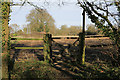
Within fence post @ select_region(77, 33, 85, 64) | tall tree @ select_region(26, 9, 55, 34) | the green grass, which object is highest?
tall tree @ select_region(26, 9, 55, 34)

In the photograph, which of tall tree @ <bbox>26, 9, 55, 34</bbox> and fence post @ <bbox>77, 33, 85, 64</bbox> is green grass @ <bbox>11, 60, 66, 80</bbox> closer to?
fence post @ <bbox>77, 33, 85, 64</bbox>

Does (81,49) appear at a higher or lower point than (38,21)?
lower

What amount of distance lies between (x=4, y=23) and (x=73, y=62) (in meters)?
3.49

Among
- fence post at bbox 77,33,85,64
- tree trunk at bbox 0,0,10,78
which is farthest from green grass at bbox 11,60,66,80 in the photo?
fence post at bbox 77,33,85,64

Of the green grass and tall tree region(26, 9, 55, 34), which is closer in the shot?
the green grass

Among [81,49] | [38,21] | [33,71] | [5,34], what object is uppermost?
[38,21]

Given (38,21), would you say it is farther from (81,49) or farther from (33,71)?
(33,71)

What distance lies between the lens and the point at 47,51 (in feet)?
19.6

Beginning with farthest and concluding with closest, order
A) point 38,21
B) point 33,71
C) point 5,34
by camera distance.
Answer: point 38,21
point 33,71
point 5,34

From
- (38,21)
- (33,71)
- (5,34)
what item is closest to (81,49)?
(33,71)

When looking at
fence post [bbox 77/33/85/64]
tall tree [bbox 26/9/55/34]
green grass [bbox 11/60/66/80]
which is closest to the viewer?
green grass [bbox 11/60/66/80]

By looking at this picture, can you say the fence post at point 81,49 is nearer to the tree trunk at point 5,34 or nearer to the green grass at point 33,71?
the green grass at point 33,71

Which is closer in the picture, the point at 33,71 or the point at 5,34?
the point at 5,34

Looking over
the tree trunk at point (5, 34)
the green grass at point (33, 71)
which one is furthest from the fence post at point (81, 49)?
the tree trunk at point (5, 34)
